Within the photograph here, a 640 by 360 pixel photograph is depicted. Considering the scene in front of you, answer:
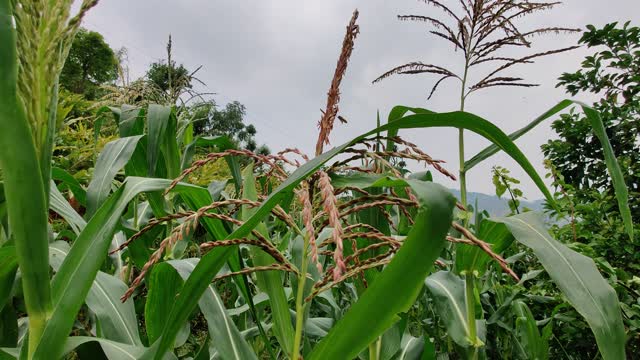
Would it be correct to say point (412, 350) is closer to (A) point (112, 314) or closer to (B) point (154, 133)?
(A) point (112, 314)

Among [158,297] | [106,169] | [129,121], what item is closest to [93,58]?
[129,121]

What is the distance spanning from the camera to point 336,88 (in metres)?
0.65

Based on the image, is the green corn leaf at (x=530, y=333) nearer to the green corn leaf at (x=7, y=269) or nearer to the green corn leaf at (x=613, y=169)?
the green corn leaf at (x=613, y=169)

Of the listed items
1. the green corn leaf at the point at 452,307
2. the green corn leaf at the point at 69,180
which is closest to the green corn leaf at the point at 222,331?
the green corn leaf at the point at 452,307

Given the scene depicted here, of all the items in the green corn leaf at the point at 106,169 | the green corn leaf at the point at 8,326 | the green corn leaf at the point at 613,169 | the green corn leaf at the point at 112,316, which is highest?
the green corn leaf at the point at 613,169

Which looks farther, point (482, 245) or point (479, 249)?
point (479, 249)

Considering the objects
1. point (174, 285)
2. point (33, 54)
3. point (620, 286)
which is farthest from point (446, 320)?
point (620, 286)

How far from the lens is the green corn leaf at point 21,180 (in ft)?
1.43

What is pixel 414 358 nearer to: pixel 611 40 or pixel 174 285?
pixel 174 285

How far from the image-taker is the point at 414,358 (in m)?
1.14

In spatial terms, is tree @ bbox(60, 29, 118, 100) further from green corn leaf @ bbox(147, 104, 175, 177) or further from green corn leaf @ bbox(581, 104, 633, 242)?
green corn leaf @ bbox(581, 104, 633, 242)

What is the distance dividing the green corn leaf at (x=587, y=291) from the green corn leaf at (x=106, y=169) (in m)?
0.90

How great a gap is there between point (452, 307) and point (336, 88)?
0.66m

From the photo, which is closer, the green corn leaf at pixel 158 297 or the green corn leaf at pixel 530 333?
the green corn leaf at pixel 158 297
